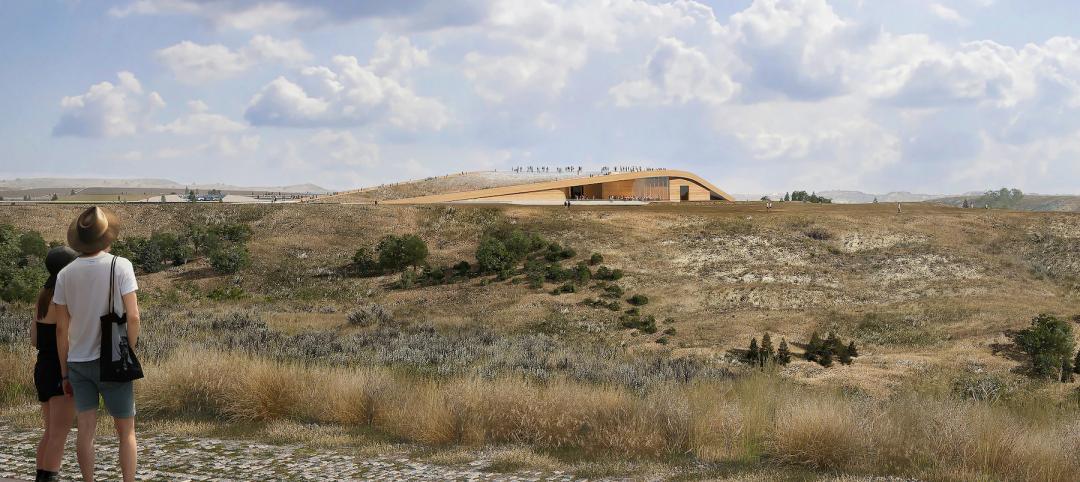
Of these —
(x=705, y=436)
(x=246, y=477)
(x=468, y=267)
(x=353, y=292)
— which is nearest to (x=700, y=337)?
(x=468, y=267)

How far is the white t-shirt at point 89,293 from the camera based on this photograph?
5.71 meters

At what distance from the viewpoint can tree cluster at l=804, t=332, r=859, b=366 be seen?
26.4m

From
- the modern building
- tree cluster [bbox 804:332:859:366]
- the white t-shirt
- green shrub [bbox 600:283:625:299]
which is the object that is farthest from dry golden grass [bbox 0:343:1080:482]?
the modern building

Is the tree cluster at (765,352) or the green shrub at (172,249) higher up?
the green shrub at (172,249)

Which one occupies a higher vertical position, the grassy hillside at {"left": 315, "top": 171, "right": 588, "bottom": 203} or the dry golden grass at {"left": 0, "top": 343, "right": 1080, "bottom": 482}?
the grassy hillside at {"left": 315, "top": 171, "right": 588, "bottom": 203}

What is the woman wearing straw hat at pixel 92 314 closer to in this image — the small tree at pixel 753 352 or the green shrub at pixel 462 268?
the small tree at pixel 753 352

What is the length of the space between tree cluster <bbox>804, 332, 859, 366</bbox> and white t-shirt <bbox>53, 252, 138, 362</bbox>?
24.3 meters

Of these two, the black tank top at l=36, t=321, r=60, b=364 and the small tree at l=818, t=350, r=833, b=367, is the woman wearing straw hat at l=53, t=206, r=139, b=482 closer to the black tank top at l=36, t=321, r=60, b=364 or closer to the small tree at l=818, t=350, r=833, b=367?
the black tank top at l=36, t=321, r=60, b=364

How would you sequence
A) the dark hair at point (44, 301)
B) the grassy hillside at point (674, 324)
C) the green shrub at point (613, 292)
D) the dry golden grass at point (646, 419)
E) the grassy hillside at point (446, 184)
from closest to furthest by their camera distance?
the dark hair at point (44, 301) → the dry golden grass at point (646, 419) → the grassy hillside at point (674, 324) → the green shrub at point (613, 292) → the grassy hillside at point (446, 184)

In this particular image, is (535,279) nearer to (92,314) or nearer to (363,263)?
(363,263)

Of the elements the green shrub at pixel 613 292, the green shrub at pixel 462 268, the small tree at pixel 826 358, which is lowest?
the small tree at pixel 826 358

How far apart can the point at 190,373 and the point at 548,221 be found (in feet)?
138

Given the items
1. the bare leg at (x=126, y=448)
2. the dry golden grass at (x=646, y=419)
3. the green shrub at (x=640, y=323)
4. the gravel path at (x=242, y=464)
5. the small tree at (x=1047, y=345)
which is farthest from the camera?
the green shrub at (x=640, y=323)

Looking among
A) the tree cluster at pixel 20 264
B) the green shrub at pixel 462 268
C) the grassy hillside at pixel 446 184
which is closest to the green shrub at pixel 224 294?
the tree cluster at pixel 20 264
